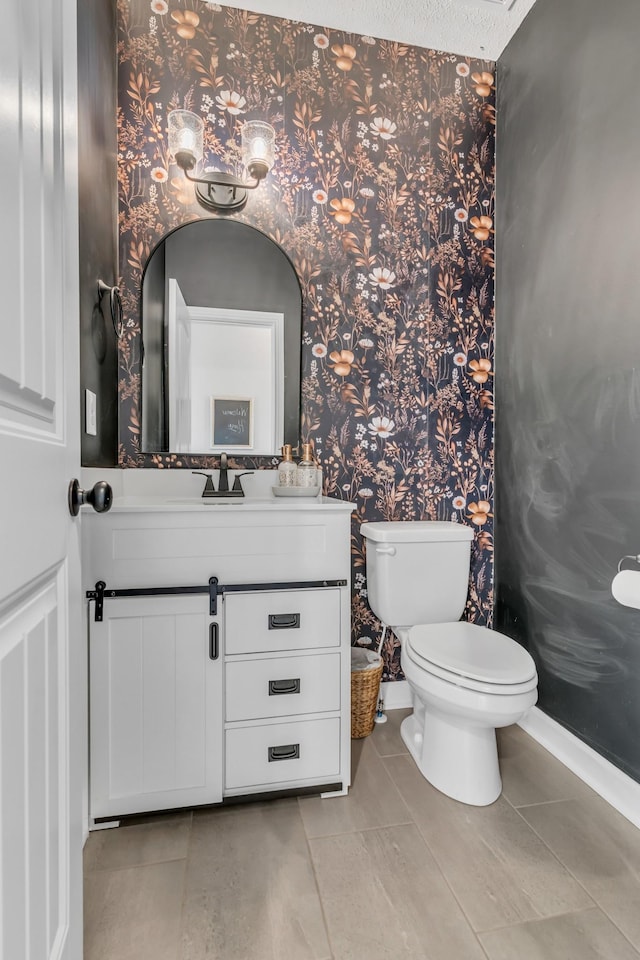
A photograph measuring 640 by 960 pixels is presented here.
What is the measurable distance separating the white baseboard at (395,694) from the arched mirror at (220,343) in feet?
3.59

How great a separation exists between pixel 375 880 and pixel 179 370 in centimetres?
172

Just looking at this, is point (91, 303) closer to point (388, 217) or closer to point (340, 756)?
point (388, 217)

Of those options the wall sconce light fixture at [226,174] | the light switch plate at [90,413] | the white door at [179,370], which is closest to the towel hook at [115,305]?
the white door at [179,370]

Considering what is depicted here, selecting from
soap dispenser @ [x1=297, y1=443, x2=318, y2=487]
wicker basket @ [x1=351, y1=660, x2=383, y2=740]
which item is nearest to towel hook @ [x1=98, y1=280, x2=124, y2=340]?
soap dispenser @ [x1=297, y1=443, x2=318, y2=487]

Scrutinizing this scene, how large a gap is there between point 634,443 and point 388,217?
4.39 ft

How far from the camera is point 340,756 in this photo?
4.98ft

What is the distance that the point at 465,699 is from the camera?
1.40m

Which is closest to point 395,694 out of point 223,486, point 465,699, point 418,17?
point 465,699

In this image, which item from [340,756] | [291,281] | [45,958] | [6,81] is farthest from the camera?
[291,281]

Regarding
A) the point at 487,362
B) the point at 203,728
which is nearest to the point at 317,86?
the point at 487,362

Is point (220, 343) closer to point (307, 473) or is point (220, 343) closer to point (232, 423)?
point (232, 423)

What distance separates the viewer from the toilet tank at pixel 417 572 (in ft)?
5.88

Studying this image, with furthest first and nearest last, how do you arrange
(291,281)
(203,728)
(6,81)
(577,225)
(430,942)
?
(291,281)
(577,225)
(203,728)
(430,942)
(6,81)

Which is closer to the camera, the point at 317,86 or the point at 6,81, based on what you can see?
the point at 6,81
